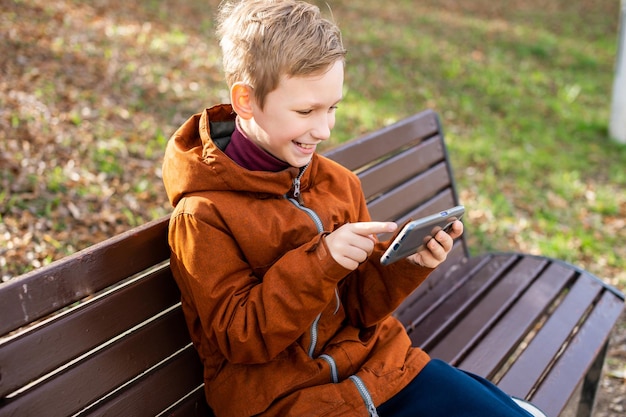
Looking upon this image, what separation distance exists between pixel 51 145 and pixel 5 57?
1.66 m

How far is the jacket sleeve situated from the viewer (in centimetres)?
194

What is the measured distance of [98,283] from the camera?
2084 millimetres

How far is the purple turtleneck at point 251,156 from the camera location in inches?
85.4

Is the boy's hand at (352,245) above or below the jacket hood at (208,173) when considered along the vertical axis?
below

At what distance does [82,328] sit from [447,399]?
119cm

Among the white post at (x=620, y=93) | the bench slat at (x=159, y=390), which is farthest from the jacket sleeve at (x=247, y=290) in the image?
the white post at (x=620, y=93)

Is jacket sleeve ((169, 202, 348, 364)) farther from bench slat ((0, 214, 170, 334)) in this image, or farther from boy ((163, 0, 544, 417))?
bench slat ((0, 214, 170, 334))

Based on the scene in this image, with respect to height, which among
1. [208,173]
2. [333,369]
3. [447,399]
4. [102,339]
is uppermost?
[208,173]

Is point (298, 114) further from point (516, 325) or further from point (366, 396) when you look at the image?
point (516, 325)

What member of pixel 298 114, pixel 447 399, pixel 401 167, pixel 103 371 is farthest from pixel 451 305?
pixel 103 371

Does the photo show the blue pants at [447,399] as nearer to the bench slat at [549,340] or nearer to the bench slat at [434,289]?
the bench slat at [549,340]

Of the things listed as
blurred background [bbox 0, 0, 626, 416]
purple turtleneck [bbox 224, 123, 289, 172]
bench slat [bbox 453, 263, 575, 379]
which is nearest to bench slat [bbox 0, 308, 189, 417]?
purple turtleneck [bbox 224, 123, 289, 172]

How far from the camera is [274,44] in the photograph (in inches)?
77.7

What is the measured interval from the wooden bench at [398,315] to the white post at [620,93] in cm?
452
